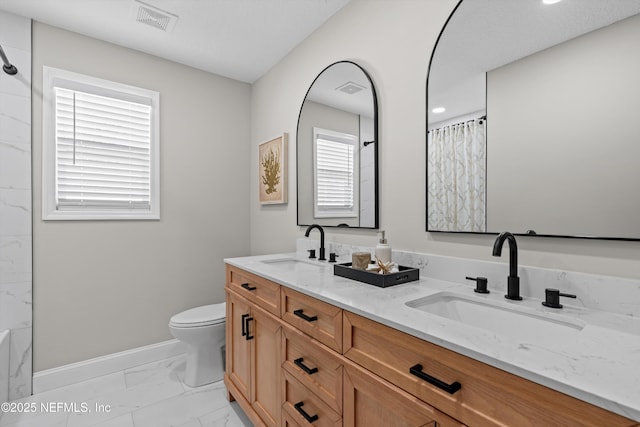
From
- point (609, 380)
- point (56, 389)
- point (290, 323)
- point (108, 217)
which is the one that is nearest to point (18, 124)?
point (108, 217)

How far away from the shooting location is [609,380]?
0.54 meters

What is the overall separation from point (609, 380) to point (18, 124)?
10.1ft

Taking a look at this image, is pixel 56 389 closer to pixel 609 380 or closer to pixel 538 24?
pixel 609 380

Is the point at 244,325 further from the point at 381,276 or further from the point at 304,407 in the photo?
the point at 381,276

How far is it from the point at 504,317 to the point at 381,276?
1.43ft

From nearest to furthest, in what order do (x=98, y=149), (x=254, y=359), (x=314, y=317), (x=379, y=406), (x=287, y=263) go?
(x=379, y=406) → (x=314, y=317) → (x=254, y=359) → (x=287, y=263) → (x=98, y=149)

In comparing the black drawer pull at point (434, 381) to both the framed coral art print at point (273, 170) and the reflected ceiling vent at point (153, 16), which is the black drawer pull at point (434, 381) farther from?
the reflected ceiling vent at point (153, 16)

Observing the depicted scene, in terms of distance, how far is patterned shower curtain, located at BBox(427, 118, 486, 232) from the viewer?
4.28 feet

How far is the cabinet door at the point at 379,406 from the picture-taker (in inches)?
30.8

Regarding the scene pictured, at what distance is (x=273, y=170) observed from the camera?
2668 millimetres

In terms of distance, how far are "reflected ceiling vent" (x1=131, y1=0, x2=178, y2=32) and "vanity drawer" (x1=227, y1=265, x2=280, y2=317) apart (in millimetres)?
1718

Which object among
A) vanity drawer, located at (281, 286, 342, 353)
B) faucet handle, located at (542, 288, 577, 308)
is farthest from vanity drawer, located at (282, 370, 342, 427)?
faucet handle, located at (542, 288, 577, 308)

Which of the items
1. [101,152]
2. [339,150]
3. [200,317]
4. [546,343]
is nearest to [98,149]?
[101,152]

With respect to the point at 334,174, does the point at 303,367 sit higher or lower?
lower
